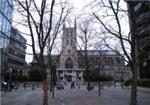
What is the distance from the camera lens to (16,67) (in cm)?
9119

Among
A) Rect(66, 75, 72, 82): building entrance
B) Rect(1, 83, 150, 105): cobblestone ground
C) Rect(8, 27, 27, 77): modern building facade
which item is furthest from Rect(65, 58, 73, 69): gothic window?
Rect(1, 83, 150, 105): cobblestone ground

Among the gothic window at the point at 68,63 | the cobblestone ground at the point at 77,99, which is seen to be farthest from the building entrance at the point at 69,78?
the cobblestone ground at the point at 77,99

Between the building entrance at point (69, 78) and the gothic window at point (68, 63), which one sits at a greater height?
the gothic window at point (68, 63)

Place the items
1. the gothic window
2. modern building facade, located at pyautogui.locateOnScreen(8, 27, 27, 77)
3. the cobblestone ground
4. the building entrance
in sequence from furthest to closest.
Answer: the gothic window → the building entrance → the cobblestone ground → modern building facade, located at pyautogui.locateOnScreen(8, 27, 27, 77)

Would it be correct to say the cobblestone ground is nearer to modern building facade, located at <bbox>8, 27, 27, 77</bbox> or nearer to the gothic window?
modern building facade, located at <bbox>8, 27, 27, 77</bbox>

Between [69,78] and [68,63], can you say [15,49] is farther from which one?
[68,63]

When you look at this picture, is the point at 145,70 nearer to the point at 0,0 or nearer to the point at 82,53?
the point at 82,53

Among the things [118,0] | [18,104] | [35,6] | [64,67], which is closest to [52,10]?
[35,6]

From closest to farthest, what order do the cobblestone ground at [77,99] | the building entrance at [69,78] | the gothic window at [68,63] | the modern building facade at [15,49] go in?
the modern building facade at [15,49], the cobblestone ground at [77,99], the building entrance at [69,78], the gothic window at [68,63]

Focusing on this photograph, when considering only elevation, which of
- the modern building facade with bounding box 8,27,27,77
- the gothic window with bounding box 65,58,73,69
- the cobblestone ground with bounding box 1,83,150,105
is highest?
the gothic window with bounding box 65,58,73,69

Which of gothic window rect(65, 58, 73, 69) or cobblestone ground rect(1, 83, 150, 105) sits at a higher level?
gothic window rect(65, 58, 73, 69)

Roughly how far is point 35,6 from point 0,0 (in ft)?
14.0

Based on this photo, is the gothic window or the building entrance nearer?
the building entrance

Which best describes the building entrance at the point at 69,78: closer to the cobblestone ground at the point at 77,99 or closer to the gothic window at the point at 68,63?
the gothic window at the point at 68,63
